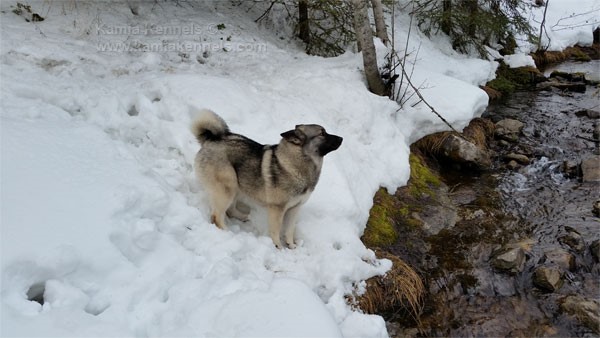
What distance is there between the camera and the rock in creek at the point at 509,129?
900cm

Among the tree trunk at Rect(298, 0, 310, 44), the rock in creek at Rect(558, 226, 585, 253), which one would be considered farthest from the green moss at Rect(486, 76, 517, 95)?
the rock in creek at Rect(558, 226, 585, 253)

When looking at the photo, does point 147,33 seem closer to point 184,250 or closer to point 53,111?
point 53,111

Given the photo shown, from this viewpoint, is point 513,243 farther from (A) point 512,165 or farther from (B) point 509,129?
(B) point 509,129

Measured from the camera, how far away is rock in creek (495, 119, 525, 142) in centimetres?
900

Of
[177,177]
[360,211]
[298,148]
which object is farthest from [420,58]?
[177,177]

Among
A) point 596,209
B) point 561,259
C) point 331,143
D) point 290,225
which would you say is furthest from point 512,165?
point 290,225

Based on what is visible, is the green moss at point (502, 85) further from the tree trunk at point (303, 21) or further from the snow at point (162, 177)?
the tree trunk at point (303, 21)

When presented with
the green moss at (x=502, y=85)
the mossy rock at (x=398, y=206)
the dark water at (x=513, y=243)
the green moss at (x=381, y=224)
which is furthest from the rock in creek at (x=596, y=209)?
the green moss at (x=502, y=85)

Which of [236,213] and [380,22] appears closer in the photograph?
[236,213]

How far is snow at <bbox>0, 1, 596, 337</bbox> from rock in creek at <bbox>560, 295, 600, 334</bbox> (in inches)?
81.9

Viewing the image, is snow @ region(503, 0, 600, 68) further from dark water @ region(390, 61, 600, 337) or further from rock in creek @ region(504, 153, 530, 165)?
rock in creek @ region(504, 153, 530, 165)

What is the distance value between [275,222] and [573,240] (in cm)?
413

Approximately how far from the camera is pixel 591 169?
7.43 m

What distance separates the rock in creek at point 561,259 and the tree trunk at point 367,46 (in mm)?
4031
